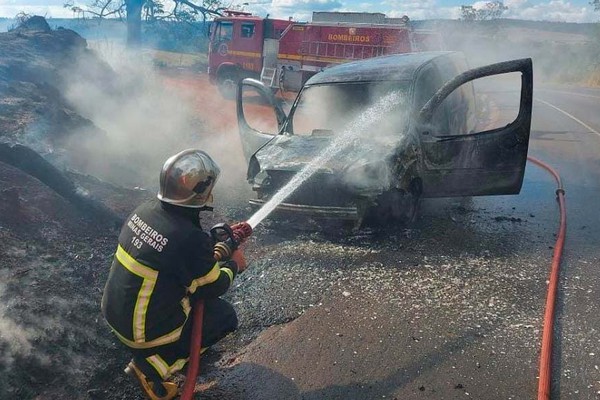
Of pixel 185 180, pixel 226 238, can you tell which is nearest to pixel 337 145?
pixel 226 238

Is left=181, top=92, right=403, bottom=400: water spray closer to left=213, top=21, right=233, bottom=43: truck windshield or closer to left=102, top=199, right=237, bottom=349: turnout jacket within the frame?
A: left=102, top=199, right=237, bottom=349: turnout jacket

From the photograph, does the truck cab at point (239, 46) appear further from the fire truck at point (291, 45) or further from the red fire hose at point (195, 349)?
the red fire hose at point (195, 349)

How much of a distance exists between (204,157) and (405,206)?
313cm

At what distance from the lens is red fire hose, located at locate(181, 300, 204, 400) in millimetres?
2553

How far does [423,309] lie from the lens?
153 inches

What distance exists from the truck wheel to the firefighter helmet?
51.1ft

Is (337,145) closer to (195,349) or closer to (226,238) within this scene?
(226,238)

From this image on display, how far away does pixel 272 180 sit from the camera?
17.3 feet

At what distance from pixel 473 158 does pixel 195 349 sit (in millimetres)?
3970

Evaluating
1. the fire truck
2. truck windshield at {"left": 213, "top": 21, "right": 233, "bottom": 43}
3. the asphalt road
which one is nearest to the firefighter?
the asphalt road

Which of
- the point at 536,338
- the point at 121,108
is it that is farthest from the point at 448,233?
the point at 121,108

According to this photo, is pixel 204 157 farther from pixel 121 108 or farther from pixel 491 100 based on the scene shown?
pixel 491 100

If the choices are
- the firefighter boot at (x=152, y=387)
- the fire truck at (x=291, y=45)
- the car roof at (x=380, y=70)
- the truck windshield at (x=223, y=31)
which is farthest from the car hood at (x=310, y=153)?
the truck windshield at (x=223, y=31)

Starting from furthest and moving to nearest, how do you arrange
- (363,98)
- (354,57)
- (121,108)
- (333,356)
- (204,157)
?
(354,57), (121,108), (363,98), (333,356), (204,157)
